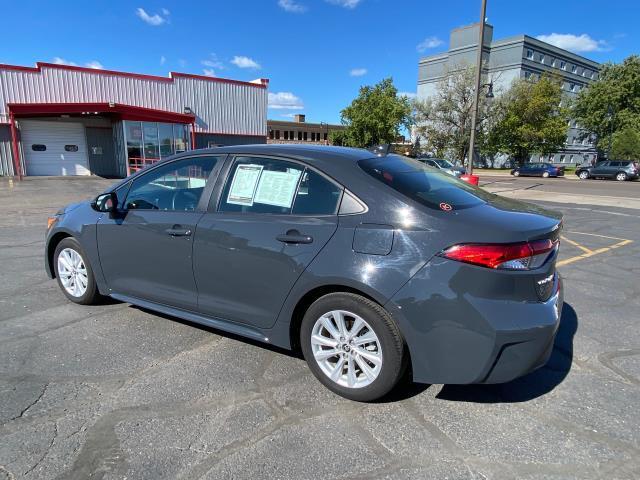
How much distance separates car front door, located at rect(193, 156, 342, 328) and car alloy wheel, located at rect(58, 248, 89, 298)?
5.64 ft

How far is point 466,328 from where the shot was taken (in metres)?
2.37

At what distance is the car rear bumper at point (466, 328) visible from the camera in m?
2.35

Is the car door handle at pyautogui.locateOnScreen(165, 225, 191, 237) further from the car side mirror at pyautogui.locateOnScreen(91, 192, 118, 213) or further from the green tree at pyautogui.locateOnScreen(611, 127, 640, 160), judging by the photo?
the green tree at pyautogui.locateOnScreen(611, 127, 640, 160)

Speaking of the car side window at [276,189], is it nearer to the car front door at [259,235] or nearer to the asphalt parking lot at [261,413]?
the car front door at [259,235]

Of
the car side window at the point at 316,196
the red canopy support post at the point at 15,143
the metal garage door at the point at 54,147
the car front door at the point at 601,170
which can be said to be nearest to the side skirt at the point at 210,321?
the car side window at the point at 316,196

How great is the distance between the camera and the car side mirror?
Answer: 3801 mm

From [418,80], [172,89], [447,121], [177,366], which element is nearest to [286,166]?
[177,366]

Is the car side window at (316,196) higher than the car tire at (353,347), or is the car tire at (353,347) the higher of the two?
the car side window at (316,196)

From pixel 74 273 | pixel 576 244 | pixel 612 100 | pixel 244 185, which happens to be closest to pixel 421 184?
pixel 244 185

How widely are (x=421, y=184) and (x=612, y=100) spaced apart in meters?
60.1

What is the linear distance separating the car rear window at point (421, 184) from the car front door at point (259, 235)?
1.10 feet

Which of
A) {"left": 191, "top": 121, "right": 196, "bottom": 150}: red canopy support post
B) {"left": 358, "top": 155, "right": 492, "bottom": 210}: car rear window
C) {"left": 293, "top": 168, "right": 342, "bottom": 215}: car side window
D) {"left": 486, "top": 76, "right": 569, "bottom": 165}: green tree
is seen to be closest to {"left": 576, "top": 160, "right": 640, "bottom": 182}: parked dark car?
{"left": 486, "top": 76, "right": 569, "bottom": 165}: green tree

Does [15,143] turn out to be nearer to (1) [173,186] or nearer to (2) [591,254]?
(1) [173,186]

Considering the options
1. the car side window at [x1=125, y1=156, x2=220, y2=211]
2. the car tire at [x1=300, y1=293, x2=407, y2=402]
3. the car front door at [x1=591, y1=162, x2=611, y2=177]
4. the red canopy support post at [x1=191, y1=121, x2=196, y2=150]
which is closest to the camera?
the car tire at [x1=300, y1=293, x2=407, y2=402]
